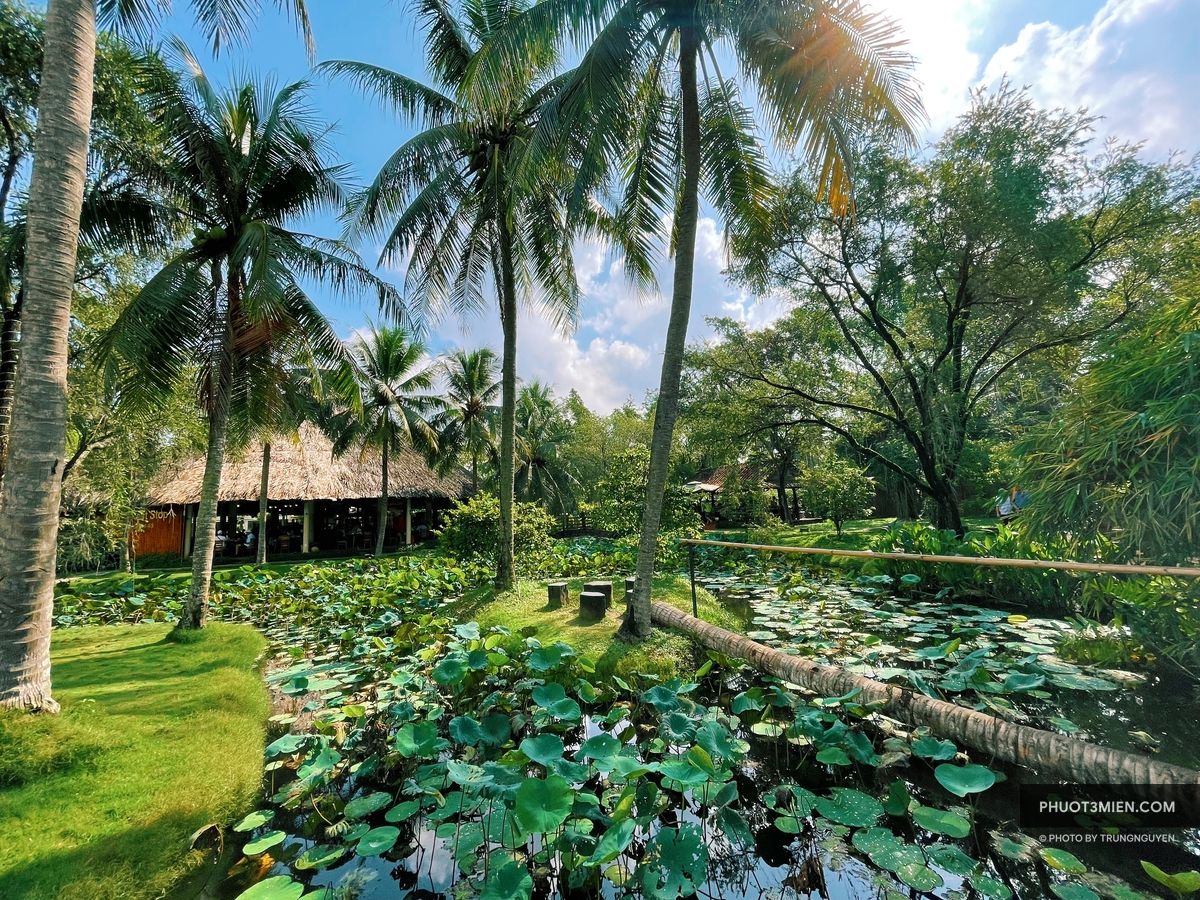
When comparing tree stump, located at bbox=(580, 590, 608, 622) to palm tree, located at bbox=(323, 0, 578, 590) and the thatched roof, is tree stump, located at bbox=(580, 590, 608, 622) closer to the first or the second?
palm tree, located at bbox=(323, 0, 578, 590)

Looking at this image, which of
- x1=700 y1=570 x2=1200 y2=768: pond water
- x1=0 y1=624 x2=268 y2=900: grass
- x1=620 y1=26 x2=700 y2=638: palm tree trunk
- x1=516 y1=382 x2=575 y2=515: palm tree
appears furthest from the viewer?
x1=516 y1=382 x2=575 y2=515: palm tree

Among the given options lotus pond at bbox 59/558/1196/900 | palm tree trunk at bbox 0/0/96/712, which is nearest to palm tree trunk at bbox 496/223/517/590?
lotus pond at bbox 59/558/1196/900

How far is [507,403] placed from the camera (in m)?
8.01

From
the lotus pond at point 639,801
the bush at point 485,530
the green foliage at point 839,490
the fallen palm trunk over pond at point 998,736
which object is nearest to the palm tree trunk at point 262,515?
the bush at point 485,530

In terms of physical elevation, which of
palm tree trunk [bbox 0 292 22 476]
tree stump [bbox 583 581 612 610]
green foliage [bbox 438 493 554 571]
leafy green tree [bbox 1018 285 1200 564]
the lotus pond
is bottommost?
the lotus pond

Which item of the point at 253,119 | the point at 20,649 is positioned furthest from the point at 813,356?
the point at 20,649

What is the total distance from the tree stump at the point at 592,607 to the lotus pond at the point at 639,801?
1.55m

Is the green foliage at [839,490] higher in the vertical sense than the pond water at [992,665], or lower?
higher

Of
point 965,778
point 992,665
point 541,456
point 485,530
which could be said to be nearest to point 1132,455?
point 992,665

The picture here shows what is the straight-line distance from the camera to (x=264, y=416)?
7.45 meters

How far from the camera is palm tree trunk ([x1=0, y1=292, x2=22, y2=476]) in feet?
17.3

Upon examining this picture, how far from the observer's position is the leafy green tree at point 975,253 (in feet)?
27.3

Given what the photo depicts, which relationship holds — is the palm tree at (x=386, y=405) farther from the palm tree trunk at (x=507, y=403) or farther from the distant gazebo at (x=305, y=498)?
the palm tree trunk at (x=507, y=403)

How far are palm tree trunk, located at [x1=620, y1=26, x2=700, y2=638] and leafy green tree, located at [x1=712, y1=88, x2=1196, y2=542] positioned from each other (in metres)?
1.49
